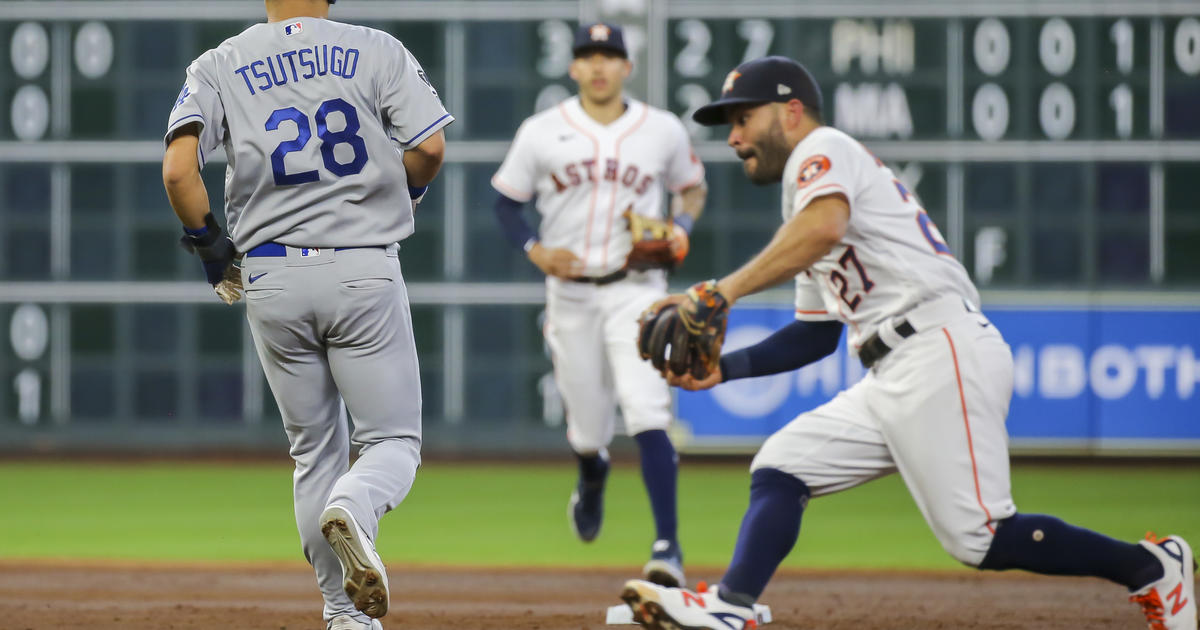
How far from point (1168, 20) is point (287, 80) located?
7643 millimetres

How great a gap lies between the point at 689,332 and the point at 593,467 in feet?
7.72

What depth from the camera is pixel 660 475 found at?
5.15 meters

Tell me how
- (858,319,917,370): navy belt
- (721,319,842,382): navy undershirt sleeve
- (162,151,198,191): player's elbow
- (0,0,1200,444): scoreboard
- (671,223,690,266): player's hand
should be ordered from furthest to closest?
(0,0,1200,444): scoreboard < (671,223,690,266): player's hand < (721,319,842,382): navy undershirt sleeve < (858,319,917,370): navy belt < (162,151,198,191): player's elbow

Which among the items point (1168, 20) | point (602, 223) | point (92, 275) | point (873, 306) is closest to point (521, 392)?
point (92, 275)

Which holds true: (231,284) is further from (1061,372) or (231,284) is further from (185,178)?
(1061,372)

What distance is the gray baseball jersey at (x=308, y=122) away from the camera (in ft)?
11.3

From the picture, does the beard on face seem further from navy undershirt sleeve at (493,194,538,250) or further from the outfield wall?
the outfield wall

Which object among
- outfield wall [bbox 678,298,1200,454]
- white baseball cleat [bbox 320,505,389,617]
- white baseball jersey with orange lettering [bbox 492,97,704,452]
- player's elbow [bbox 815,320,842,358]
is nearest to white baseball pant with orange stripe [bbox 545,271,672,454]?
white baseball jersey with orange lettering [bbox 492,97,704,452]

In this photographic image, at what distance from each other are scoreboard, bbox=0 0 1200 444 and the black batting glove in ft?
20.6

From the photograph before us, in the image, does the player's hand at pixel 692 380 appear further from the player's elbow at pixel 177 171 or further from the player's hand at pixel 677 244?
the player's hand at pixel 677 244

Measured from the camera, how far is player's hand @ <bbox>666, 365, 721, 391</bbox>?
140 inches

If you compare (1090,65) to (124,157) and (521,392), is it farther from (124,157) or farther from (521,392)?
(124,157)

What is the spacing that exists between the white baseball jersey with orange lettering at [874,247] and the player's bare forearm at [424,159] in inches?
34.3

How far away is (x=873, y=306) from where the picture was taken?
3615 mm
